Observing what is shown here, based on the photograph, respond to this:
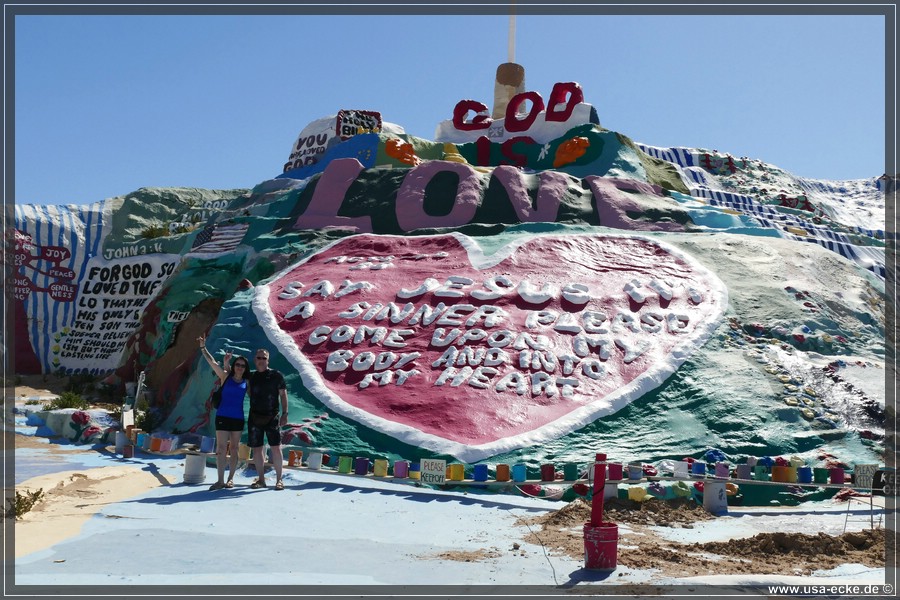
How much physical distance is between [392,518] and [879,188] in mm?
35717

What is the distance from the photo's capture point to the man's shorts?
28.0 feet

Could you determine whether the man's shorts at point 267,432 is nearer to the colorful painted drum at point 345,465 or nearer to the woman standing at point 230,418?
the woman standing at point 230,418

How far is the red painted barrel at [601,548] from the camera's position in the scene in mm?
5621

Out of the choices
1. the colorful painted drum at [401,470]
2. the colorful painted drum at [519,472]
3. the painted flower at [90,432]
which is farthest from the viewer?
the painted flower at [90,432]

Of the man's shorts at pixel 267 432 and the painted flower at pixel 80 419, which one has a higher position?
the man's shorts at pixel 267 432

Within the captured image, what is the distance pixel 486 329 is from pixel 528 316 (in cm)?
76

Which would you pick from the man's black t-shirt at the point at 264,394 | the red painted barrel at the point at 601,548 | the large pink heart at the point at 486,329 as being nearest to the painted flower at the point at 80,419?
the large pink heart at the point at 486,329

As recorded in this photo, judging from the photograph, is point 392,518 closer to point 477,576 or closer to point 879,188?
point 477,576

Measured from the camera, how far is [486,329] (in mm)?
12859

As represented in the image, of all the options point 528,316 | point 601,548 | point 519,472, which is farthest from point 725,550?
point 528,316

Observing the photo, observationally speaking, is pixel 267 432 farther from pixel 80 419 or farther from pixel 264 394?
pixel 80 419

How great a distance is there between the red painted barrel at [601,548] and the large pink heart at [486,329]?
15.0 ft

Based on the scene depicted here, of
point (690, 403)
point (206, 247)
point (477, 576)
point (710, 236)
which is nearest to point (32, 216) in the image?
point (206, 247)

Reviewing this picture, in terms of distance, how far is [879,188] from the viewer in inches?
1439
